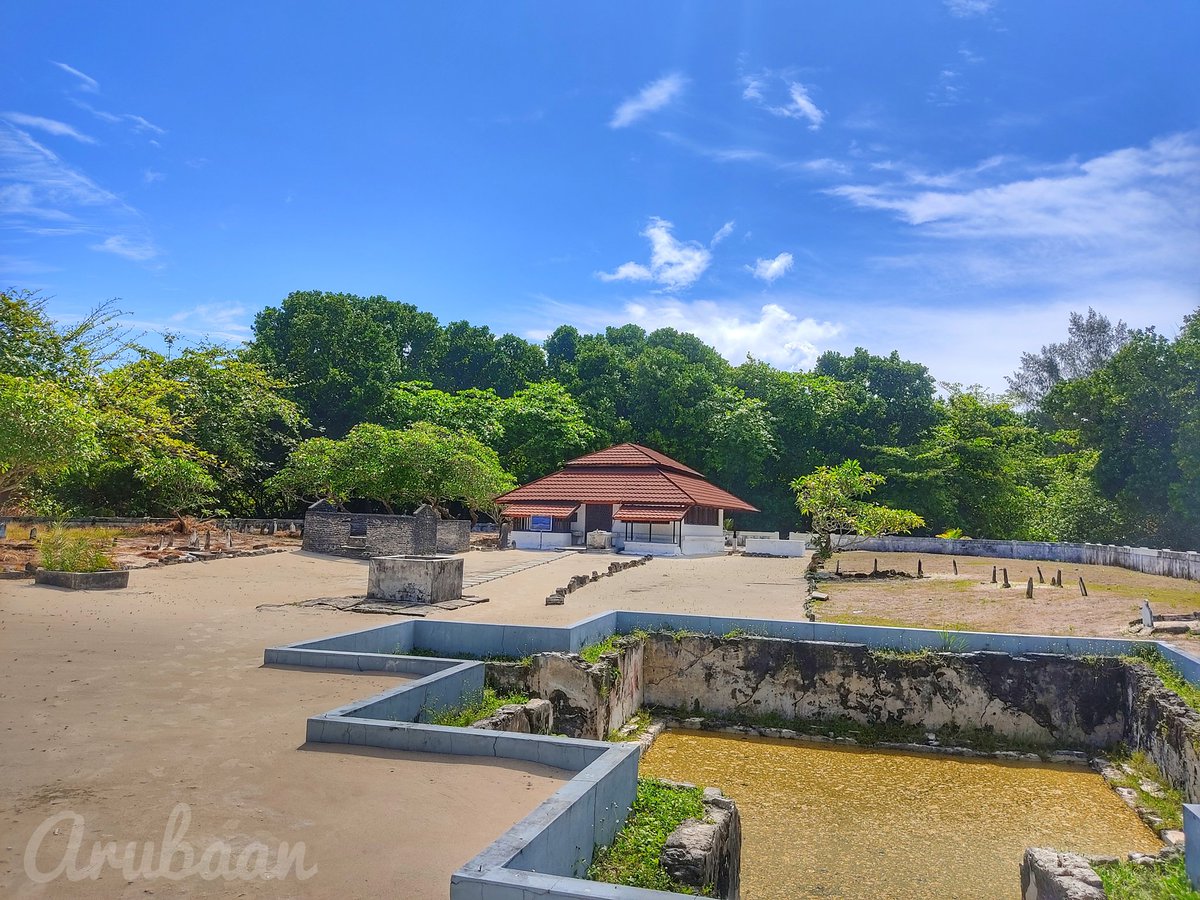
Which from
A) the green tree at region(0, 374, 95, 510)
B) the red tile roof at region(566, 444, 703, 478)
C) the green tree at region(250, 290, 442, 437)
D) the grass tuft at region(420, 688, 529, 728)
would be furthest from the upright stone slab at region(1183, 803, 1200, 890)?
the green tree at region(250, 290, 442, 437)

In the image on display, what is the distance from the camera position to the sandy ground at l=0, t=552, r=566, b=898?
462 cm

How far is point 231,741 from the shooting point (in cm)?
690

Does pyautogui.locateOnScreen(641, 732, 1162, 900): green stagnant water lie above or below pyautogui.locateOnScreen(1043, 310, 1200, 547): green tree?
below

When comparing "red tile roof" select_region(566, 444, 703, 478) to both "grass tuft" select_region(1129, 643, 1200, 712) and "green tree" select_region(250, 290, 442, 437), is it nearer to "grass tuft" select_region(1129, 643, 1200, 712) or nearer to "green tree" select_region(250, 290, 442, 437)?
"green tree" select_region(250, 290, 442, 437)

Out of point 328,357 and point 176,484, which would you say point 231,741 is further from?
point 328,357

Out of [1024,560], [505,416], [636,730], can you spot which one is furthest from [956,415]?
[636,730]

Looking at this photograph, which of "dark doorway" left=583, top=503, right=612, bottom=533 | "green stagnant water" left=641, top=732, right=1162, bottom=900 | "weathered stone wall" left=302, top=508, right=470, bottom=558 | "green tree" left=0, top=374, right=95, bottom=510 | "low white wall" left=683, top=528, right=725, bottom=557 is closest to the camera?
"green stagnant water" left=641, top=732, right=1162, bottom=900

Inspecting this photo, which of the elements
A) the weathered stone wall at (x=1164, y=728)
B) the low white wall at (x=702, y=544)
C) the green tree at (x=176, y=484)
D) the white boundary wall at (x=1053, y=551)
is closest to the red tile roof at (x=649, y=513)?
the low white wall at (x=702, y=544)

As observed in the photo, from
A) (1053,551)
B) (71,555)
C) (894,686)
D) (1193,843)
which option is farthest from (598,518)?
(1193,843)

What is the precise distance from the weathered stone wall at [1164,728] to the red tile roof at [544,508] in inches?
907

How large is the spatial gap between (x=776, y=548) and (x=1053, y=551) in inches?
444

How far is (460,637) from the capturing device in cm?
1230

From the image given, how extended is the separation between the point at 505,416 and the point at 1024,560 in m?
24.8

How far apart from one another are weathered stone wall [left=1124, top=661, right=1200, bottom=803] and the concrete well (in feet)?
39.3
